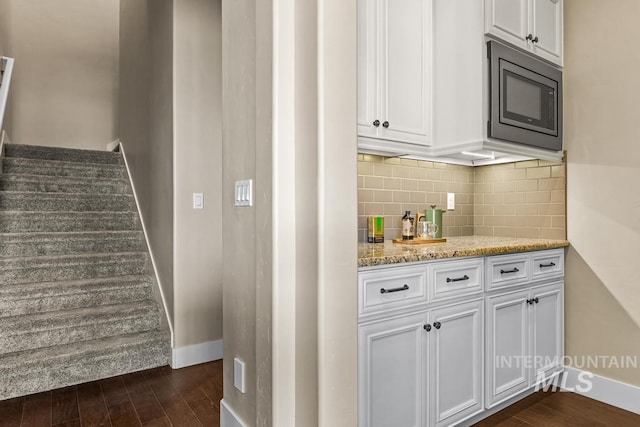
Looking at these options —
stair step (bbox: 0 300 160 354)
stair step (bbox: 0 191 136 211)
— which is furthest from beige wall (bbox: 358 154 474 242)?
stair step (bbox: 0 191 136 211)

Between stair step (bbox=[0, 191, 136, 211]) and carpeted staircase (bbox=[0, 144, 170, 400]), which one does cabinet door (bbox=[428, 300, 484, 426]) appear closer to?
carpeted staircase (bbox=[0, 144, 170, 400])

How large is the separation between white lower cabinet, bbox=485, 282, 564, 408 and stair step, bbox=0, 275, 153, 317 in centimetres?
266

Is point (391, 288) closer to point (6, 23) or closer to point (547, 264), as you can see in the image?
point (547, 264)

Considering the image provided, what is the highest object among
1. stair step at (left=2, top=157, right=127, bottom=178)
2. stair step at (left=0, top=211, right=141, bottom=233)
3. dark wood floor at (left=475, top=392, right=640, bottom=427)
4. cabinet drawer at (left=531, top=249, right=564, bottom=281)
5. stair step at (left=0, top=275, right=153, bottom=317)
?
stair step at (left=2, top=157, right=127, bottom=178)

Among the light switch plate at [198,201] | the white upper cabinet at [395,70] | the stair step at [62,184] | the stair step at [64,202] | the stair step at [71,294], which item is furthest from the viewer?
the stair step at [62,184]

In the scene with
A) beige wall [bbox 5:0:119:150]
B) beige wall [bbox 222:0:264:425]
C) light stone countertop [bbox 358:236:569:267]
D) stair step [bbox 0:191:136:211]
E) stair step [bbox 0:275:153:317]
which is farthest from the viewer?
beige wall [bbox 5:0:119:150]

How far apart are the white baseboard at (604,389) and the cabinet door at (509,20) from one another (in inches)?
80.3

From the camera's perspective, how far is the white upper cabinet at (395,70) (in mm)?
2010

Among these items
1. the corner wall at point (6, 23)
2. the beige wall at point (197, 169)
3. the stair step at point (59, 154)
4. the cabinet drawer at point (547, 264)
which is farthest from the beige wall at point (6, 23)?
the cabinet drawer at point (547, 264)

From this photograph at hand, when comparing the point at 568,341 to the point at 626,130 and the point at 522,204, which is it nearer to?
the point at 522,204

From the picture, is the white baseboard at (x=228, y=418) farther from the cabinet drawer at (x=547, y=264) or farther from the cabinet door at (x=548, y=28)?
the cabinet door at (x=548, y=28)

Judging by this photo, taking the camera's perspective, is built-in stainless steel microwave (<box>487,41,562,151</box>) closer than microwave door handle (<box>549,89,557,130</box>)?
Yes

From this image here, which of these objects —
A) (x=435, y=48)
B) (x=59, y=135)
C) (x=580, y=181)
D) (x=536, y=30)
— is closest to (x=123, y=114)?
(x=59, y=135)

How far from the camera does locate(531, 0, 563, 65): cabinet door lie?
2.45m
